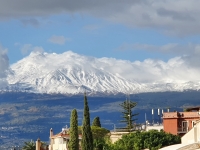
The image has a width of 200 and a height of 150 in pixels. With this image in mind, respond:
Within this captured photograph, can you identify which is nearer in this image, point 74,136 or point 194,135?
point 194,135

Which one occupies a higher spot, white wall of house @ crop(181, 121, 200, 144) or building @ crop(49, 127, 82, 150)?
white wall of house @ crop(181, 121, 200, 144)

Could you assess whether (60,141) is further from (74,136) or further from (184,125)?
(184,125)

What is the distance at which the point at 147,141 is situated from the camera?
81.5 meters

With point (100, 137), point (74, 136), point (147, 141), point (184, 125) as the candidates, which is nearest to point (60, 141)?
point (100, 137)

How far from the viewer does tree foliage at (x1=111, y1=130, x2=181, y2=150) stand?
81.2m

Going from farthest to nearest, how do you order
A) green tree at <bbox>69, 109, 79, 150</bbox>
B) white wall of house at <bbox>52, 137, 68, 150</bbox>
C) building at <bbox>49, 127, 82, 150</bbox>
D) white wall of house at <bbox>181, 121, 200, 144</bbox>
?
building at <bbox>49, 127, 82, 150</bbox> < white wall of house at <bbox>52, 137, 68, 150</bbox> < green tree at <bbox>69, 109, 79, 150</bbox> < white wall of house at <bbox>181, 121, 200, 144</bbox>

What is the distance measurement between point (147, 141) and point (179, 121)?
616 inches

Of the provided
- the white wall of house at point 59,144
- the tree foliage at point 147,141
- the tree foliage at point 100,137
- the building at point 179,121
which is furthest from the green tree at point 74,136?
the building at point 179,121

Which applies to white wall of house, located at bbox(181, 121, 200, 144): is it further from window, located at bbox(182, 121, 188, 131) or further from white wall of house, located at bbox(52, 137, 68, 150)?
window, located at bbox(182, 121, 188, 131)

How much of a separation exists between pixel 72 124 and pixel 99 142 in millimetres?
5895

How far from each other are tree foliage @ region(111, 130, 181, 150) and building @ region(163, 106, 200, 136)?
36.8 ft

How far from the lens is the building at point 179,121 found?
311 feet

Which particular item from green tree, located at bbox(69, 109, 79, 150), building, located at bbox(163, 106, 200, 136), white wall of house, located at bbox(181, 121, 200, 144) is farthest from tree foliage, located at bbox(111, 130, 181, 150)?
white wall of house, located at bbox(181, 121, 200, 144)

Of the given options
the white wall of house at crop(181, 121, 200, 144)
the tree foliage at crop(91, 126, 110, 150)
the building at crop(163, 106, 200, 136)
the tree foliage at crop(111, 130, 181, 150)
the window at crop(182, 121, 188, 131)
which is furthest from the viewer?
the window at crop(182, 121, 188, 131)
